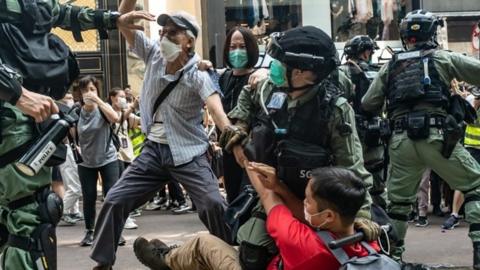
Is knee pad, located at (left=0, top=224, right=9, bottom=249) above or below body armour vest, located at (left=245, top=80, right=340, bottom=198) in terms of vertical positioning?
below

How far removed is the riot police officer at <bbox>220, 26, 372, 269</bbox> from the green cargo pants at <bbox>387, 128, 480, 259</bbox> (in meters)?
1.75

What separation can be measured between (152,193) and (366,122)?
253 centimetres

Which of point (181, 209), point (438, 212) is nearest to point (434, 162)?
point (438, 212)

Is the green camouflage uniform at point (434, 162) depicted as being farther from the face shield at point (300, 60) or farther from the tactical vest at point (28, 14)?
the tactical vest at point (28, 14)

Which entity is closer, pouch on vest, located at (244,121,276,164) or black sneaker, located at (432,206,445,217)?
pouch on vest, located at (244,121,276,164)

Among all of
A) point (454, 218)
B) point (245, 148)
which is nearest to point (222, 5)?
point (454, 218)

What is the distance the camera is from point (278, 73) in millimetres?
4055

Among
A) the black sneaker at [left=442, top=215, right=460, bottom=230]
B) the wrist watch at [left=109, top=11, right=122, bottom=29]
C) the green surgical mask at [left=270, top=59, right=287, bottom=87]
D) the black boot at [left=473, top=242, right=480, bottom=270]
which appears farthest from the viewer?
the black sneaker at [left=442, top=215, right=460, bottom=230]

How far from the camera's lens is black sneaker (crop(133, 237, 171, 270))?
512 cm

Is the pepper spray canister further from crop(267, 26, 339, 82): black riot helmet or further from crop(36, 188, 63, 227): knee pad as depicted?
crop(267, 26, 339, 82): black riot helmet

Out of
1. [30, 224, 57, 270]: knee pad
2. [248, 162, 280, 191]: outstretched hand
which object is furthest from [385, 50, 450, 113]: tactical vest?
[30, 224, 57, 270]: knee pad

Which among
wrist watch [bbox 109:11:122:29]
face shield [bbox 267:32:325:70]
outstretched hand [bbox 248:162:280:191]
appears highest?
wrist watch [bbox 109:11:122:29]

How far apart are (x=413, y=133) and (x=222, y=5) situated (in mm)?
10325

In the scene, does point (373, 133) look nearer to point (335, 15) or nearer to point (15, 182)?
point (15, 182)
